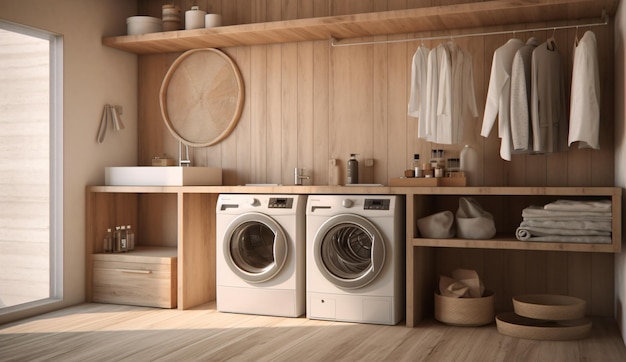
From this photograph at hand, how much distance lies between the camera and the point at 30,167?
4.43 meters

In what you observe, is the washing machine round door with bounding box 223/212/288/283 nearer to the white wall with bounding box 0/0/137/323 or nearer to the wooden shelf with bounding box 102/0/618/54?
the white wall with bounding box 0/0/137/323

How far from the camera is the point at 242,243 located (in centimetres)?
443

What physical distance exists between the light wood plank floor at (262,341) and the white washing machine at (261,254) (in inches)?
4.3

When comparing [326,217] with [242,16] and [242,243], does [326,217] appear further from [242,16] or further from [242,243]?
[242,16]

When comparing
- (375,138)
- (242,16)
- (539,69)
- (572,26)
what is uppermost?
(242,16)

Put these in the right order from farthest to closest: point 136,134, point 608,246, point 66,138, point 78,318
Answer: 1. point 136,134
2. point 66,138
3. point 78,318
4. point 608,246

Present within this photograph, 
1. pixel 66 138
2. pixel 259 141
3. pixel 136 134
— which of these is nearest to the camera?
pixel 66 138

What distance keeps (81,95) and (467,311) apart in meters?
3.11

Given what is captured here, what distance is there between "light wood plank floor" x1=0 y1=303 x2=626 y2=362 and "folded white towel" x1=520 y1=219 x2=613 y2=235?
24.6 inches

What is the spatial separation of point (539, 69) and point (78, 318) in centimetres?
331

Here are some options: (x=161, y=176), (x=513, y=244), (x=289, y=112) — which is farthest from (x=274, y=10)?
(x=513, y=244)

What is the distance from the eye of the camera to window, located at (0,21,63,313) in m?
4.23

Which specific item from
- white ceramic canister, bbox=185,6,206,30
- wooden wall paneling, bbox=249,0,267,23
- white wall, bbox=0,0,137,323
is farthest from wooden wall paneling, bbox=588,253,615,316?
white wall, bbox=0,0,137,323

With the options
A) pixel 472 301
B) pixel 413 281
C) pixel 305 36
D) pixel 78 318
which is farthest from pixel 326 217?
pixel 78 318
